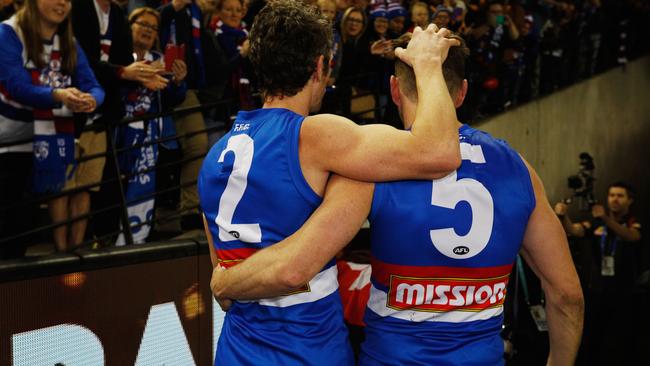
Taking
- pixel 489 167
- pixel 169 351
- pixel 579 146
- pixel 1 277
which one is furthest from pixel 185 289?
pixel 579 146

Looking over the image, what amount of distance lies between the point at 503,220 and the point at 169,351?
272 centimetres

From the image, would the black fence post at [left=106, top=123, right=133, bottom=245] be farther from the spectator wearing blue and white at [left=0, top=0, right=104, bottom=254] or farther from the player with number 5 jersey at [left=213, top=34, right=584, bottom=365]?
the player with number 5 jersey at [left=213, top=34, right=584, bottom=365]

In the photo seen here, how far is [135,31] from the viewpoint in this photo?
616 centimetres

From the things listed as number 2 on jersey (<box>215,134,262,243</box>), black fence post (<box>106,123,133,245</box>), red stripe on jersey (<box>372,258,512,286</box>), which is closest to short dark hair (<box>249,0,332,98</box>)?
number 2 on jersey (<box>215,134,262,243</box>)

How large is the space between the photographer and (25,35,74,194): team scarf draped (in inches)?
214

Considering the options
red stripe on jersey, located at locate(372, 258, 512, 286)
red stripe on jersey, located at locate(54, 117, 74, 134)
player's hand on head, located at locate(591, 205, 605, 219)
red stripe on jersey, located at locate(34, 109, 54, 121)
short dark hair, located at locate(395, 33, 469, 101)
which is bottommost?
player's hand on head, located at locate(591, 205, 605, 219)

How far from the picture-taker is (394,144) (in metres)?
2.61

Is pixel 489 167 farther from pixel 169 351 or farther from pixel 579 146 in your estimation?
pixel 579 146

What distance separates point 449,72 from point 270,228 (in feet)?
2.72

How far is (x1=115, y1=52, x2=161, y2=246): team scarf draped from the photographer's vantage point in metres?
6.05

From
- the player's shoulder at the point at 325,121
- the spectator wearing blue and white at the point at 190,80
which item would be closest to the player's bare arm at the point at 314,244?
the player's shoulder at the point at 325,121

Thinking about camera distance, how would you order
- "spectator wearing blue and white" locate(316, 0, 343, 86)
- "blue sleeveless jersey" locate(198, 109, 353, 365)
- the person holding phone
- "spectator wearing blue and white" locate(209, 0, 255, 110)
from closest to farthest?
"blue sleeveless jersey" locate(198, 109, 353, 365) < "spectator wearing blue and white" locate(209, 0, 255, 110) < "spectator wearing blue and white" locate(316, 0, 343, 86) < the person holding phone

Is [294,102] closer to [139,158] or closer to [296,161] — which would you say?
[296,161]

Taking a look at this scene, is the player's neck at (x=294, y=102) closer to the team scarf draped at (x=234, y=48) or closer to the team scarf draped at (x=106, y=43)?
the team scarf draped at (x=106, y=43)
